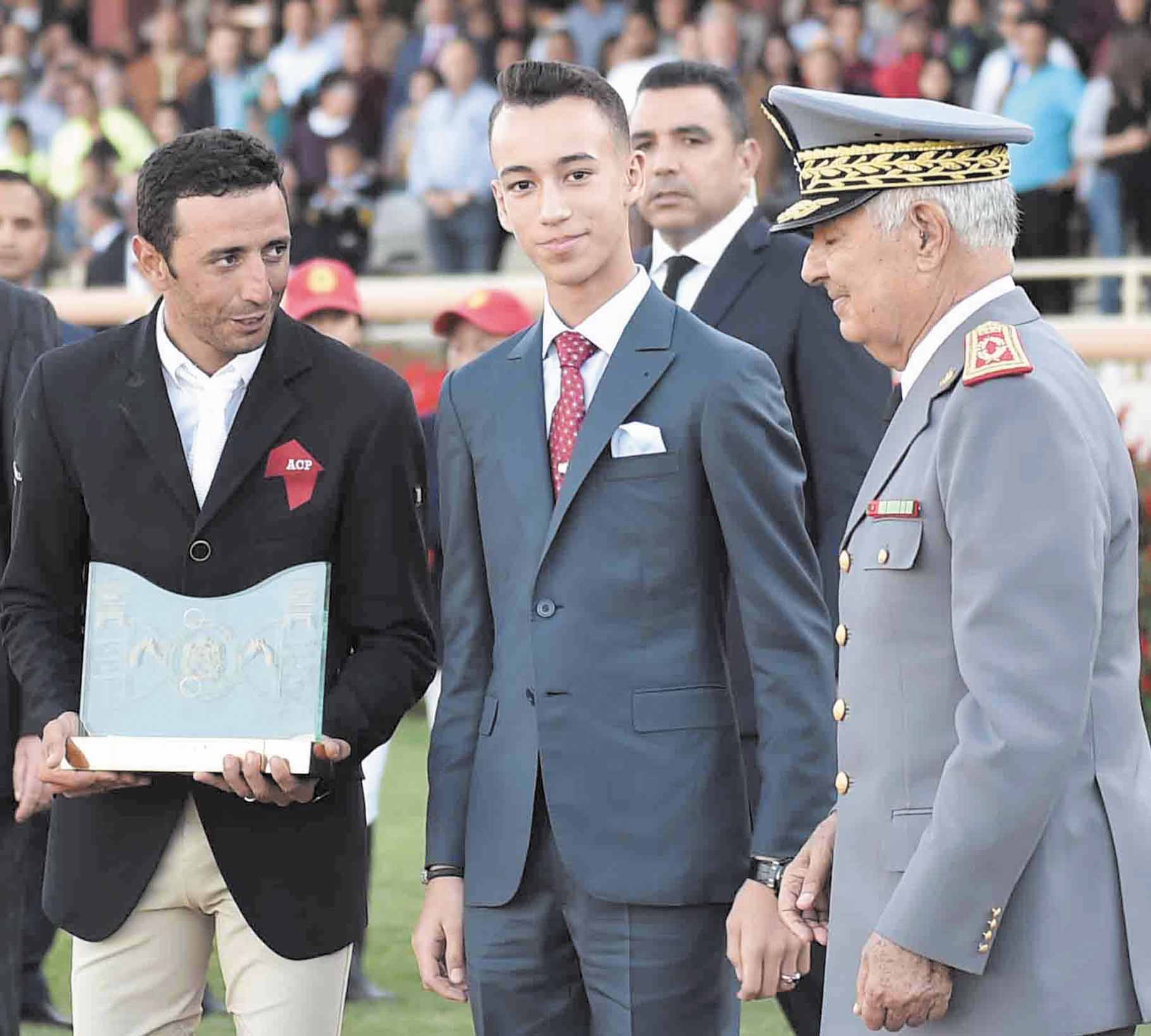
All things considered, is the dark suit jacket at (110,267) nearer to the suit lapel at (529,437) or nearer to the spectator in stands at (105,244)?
the spectator in stands at (105,244)

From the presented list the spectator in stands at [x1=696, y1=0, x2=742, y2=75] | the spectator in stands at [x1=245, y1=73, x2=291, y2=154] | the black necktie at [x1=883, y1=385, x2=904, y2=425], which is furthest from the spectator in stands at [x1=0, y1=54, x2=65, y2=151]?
the black necktie at [x1=883, y1=385, x2=904, y2=425]

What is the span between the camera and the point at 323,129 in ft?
46.1

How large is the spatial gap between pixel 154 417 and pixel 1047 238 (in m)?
10.2

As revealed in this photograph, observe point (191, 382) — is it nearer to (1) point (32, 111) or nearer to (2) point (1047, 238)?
(2) point (1047, 238)

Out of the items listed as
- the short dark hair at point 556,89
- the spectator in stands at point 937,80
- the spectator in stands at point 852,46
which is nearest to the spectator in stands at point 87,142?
the spectator in stands at point 852,46

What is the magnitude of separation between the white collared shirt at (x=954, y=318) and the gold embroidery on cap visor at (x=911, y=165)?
144 mm

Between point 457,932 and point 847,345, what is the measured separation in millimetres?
1765

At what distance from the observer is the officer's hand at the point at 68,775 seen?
3262 millimetres

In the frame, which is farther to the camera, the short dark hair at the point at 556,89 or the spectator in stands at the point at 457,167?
the spectator in stands at the point at 457,167

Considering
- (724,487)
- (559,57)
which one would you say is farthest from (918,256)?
(559,57)

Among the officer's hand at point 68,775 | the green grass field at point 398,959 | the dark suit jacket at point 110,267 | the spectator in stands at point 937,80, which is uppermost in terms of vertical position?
the spectator in stands at point 937,80

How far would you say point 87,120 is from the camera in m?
15.4

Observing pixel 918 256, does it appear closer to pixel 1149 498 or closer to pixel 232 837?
pixel 232 837

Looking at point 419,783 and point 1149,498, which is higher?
point 1149,498
